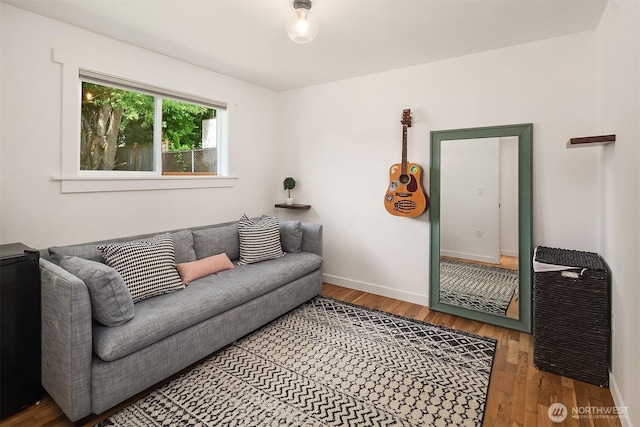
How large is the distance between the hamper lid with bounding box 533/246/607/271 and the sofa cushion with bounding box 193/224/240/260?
248 centimetres

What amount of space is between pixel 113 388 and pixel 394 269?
101 inches

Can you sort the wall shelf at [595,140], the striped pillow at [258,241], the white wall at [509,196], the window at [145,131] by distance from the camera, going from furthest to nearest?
1. the striped pillow at [258,241]
2. the white wall at [509,196]
3. the window at [145,131]
4. the wall shelf at [595,140]

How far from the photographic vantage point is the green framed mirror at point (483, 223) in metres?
2.74

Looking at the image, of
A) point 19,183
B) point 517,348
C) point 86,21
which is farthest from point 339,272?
point 86,21

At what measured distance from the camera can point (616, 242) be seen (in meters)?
1.94

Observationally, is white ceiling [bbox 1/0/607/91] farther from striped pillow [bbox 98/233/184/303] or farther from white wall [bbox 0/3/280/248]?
striped pillow [bbox 98/233/184/303]

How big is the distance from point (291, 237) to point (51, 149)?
205 cm

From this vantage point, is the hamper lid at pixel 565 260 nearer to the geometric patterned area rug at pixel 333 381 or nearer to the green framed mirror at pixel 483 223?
the green framed mirror at pixel 483 223

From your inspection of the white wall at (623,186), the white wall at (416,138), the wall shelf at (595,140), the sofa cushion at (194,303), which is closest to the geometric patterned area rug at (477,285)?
the white wall at (416,138)

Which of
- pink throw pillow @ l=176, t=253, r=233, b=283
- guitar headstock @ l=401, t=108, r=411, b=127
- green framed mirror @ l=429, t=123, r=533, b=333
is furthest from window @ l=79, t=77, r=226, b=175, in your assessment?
green framed mirror @ l=429, t=123, r=533, b=333

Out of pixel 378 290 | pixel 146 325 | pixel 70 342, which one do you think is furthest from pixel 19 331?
pixel 378 290

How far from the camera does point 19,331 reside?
1.81 metres

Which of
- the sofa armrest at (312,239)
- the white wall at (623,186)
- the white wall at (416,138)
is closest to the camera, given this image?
the white wall at (623,186)

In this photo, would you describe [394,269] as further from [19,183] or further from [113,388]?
[19,183]
